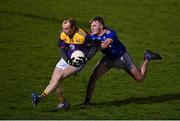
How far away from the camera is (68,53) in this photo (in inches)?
478

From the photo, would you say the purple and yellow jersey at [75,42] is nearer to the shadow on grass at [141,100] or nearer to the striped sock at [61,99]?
the striped sock at [61,99]

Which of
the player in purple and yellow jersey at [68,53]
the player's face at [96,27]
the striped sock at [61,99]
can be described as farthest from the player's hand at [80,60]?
the striped sock at [61,99]

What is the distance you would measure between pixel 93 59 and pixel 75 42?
570 centimetres

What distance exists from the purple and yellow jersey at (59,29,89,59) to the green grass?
125 centimetres

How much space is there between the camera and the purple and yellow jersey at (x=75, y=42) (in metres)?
12.0

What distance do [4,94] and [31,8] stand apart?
11.5m

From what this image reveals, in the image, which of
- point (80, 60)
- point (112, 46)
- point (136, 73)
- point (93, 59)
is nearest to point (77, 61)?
point (80, 60)

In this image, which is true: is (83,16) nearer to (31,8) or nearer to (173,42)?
(31,8)

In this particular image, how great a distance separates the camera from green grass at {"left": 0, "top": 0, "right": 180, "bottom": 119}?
40.4 feet

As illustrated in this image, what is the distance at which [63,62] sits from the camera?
1205 cm

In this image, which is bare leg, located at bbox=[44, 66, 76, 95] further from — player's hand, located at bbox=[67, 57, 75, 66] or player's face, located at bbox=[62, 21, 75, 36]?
player's face, located at bbox=[62, 21, 75, 36]

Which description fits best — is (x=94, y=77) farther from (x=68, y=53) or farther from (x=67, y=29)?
(x=67, y=29)

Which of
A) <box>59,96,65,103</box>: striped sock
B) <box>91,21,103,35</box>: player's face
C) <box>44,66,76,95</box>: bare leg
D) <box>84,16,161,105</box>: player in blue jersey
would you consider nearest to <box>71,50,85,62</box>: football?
<box>44,66,76,95</box>: bare leg

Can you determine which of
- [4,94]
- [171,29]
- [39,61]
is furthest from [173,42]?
[4,94]
